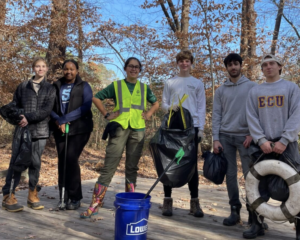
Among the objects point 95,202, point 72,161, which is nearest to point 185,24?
point 72,161

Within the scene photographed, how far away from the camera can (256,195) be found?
2783 mm

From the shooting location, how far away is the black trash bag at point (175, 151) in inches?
122

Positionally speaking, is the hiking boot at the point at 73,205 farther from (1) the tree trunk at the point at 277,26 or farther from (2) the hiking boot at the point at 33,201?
(1) the tree trunk at the point at 277,26

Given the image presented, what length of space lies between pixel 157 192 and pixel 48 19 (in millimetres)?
5735

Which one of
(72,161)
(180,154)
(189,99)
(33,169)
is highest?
(189,99)

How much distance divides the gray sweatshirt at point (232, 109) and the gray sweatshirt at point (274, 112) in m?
0.28

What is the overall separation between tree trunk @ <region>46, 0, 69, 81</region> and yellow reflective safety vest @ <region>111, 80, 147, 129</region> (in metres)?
5.38

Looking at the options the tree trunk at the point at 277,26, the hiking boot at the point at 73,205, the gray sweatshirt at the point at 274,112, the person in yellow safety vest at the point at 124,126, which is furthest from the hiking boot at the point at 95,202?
the tree trunk at the point at 277,26

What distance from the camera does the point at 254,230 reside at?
287 cm

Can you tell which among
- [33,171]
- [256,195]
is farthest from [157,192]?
[256,195]

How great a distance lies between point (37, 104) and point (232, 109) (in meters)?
2.27

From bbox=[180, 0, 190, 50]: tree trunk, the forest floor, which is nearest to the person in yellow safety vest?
the forest floor

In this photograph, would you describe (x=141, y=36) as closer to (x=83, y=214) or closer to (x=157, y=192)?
(x=157, y=192)

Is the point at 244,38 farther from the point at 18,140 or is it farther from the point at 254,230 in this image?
the point at 18,140
